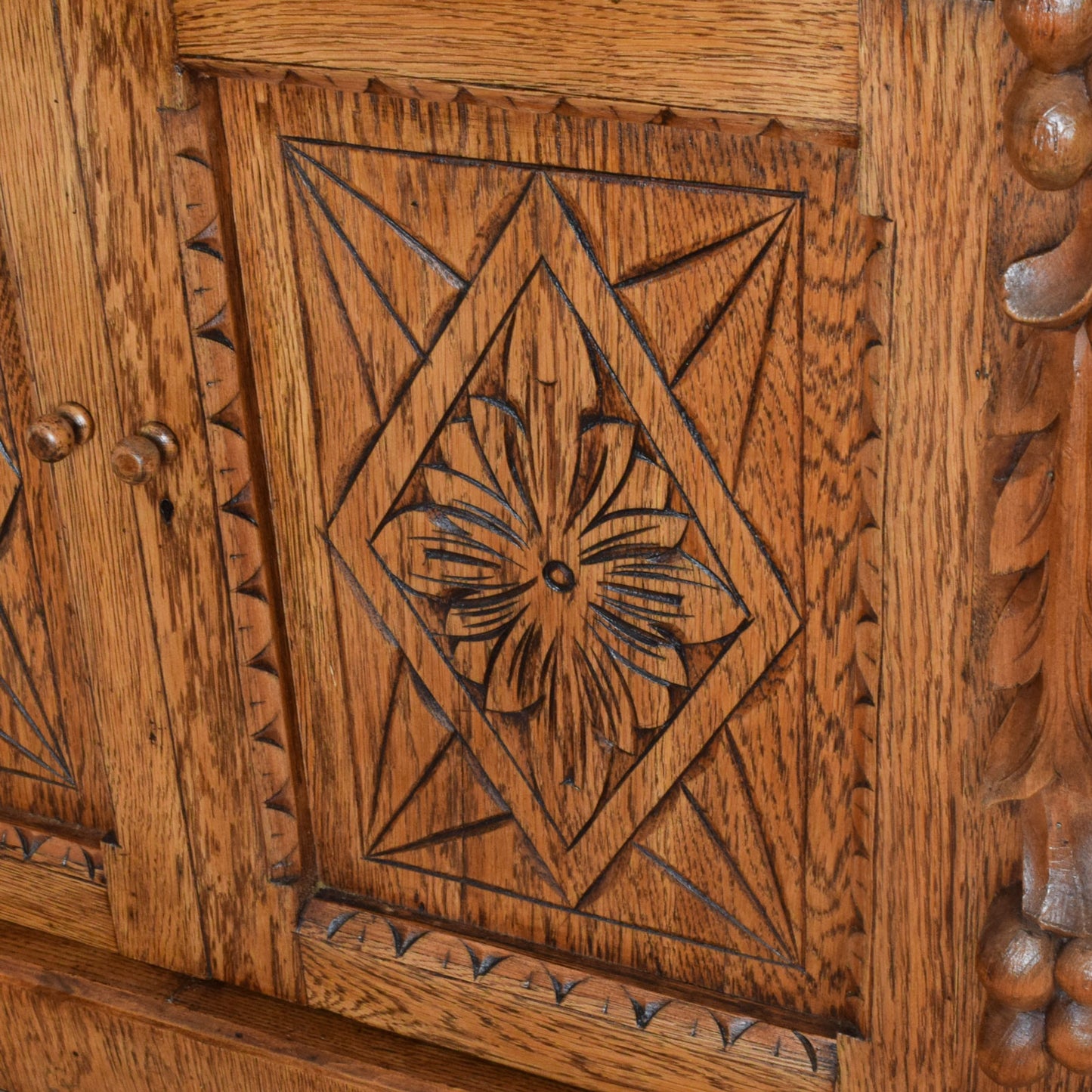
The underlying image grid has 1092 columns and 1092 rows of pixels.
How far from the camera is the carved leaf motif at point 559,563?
2.56 feet

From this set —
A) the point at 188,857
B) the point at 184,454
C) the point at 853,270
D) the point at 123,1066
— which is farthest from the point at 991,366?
the point at 123,1066

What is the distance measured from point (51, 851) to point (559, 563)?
1.45 feet

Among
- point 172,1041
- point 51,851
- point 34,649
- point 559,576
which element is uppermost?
point 559,576

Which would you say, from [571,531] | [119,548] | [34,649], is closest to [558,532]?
[571,531]

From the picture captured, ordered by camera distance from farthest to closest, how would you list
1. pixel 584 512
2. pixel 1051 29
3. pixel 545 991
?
pixel 545 991
pixel 584 512
pixel 1051 29

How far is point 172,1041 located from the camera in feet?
3.35

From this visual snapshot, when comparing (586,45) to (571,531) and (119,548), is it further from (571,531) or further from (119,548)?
(119,548)

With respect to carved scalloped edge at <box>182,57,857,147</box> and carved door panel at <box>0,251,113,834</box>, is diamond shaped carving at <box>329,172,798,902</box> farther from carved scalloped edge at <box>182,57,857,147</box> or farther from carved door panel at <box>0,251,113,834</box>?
carved door panel at <box>0,251,113,834</box>

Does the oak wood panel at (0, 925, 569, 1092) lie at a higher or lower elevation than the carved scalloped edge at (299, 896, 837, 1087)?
lower

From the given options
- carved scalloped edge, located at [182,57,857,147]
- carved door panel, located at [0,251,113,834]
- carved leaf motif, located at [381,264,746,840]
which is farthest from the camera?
carved door panel, located at [0,251,113,834]

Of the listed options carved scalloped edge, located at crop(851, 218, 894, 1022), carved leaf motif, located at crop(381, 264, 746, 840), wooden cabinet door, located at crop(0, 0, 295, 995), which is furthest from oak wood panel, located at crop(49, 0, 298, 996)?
carved scalloped edge, located at crop(851, 218, 894, 1022)

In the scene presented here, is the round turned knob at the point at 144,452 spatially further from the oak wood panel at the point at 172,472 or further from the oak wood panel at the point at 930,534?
the oak wood panel at the point at 930,534

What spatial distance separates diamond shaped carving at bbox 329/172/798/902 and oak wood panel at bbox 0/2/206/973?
0.50 feet

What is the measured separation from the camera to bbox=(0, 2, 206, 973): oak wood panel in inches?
32.6
